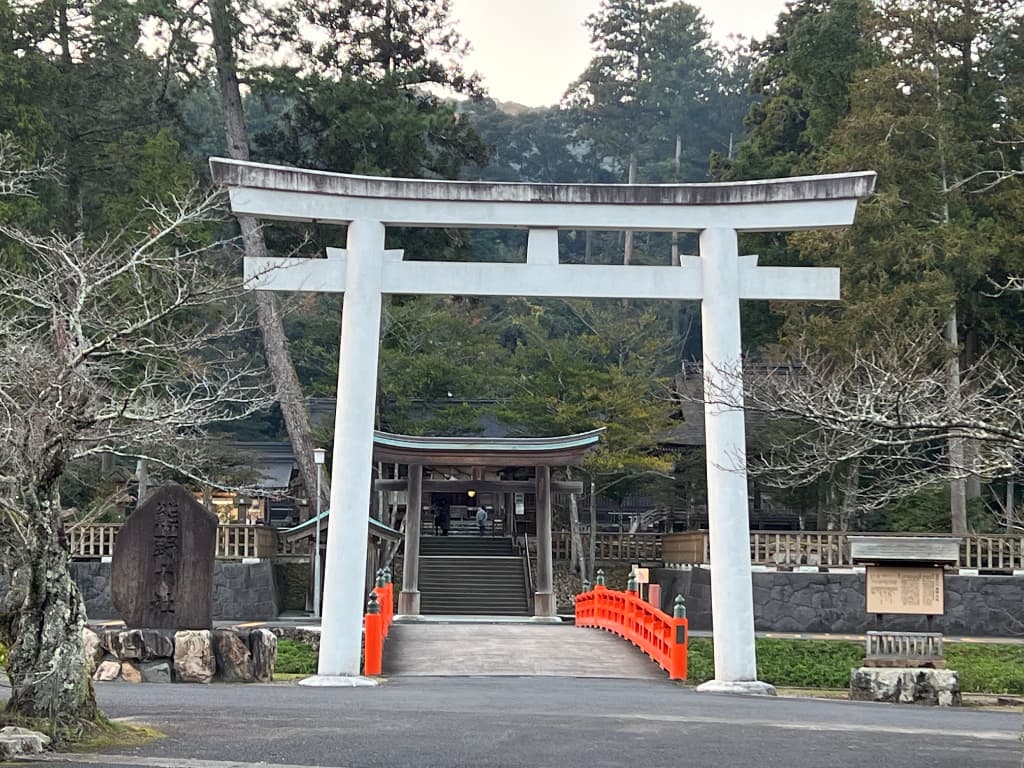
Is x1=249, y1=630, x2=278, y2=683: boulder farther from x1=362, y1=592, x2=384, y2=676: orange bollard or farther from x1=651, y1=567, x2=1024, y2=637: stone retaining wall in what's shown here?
x1=651, y1=567, x2=1024, y2=637: stone retaining wall

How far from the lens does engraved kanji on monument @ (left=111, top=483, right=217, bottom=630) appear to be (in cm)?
1619

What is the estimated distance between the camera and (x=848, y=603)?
1142 inches

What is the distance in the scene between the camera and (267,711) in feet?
39.0

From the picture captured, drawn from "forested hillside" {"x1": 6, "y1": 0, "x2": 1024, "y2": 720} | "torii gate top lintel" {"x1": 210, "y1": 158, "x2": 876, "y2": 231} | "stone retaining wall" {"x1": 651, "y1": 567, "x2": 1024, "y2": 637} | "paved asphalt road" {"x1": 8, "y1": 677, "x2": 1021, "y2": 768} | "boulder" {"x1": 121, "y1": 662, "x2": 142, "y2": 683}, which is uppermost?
"forested hillside" {"x1": 6, "y1": 0, "x2": 1024, "y2": 720}

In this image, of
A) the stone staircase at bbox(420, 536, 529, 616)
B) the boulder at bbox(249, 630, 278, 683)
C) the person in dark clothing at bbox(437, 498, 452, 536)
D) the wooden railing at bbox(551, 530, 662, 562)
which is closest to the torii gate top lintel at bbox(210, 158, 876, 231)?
the boulder at bbox(249, 630, 278, 683)

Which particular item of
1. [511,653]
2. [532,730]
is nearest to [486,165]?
[511,653]

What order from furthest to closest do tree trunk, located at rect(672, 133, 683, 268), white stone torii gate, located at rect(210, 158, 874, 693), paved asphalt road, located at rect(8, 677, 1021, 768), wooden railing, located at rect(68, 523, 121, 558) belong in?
tree trunk, located at rect(672, 133, 683, 268) → wooden railing, located at rect(68, 523, 121, 558) → white stone torii gate, located at rect(210, 158, 874, 693) → paved asphalt road, located at rect(8, 677, 1021, 768)

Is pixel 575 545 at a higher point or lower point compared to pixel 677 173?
lower

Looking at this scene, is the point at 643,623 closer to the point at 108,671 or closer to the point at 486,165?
the point at 108,671

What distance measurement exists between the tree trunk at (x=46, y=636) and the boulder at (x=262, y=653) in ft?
23.8

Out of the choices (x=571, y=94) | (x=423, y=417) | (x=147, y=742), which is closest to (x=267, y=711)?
(x=147, y=742)

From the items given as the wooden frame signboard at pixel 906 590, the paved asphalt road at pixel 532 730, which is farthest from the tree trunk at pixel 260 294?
the paved asphalt road at pixel 532 730

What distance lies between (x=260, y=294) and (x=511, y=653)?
50.2 feet

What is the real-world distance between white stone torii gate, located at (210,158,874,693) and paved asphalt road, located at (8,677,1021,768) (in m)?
1.47
